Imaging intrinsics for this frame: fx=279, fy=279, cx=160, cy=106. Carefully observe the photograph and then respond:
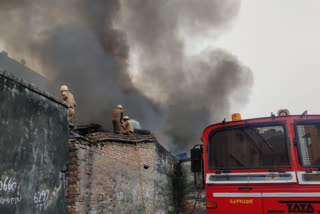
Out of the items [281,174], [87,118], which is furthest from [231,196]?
[87,118]

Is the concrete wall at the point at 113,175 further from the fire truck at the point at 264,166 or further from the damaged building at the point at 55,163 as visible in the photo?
the fire truck at the point at 264,166

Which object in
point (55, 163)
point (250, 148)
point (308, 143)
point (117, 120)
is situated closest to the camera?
point (308, 143)

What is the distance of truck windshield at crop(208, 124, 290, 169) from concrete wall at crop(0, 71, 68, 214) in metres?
3.09

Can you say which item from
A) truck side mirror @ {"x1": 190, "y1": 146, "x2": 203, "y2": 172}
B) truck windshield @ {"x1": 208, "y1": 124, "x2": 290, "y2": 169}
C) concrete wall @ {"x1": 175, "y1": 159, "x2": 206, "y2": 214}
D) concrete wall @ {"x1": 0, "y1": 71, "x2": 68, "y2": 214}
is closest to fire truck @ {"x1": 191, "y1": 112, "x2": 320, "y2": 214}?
truck windshield @ {"x1": 208, "y1": 124, "x2": 290, "y2": 169}

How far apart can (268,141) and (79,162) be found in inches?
160

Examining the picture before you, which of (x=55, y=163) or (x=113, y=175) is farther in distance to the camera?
(x=113, y=175)

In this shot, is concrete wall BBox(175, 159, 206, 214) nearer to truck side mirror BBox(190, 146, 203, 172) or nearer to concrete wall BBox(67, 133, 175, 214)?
concrete wall BBox(67, 133, 175, 214)

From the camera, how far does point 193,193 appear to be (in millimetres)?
15039

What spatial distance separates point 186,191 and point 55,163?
10.7 m

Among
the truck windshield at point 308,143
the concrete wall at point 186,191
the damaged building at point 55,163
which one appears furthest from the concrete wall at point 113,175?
the truck windshield at point 308,143

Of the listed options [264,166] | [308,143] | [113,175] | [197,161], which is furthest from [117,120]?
[308,143]

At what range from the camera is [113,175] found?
7797 mm

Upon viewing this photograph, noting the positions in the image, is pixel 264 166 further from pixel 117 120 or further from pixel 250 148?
pixel 117 120

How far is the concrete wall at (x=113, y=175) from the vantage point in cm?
614
